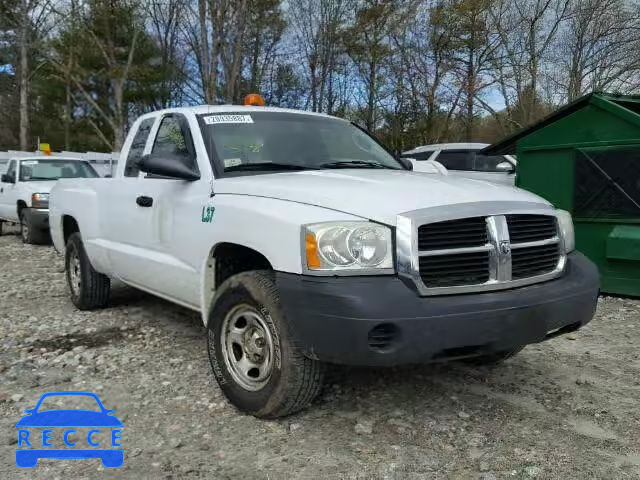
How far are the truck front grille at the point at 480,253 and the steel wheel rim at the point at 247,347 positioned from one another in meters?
0.93

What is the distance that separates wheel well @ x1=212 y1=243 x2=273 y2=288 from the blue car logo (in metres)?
1.01

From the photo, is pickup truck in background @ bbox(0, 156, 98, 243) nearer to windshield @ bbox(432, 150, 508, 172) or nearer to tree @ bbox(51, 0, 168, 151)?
windshield @ bbox(432, 150, 508, 172)

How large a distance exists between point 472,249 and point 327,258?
2.40ft

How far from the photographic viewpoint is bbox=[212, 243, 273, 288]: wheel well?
11.1 ft

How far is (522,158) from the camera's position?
7.55 meters

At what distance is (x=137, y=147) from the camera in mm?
4871

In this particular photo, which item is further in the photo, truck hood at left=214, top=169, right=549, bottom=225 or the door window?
the door window

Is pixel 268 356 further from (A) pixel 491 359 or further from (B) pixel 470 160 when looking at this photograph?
(B) pixel 470 160

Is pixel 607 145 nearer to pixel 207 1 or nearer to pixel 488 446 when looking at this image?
pixel 488 446

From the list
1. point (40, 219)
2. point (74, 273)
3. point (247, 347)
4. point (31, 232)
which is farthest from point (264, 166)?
point (31, 232)

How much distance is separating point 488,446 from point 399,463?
1.67ft

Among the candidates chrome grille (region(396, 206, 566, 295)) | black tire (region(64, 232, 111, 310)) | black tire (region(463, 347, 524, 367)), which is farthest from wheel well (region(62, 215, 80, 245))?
chrome grille (region(396, 206, 566, 295))

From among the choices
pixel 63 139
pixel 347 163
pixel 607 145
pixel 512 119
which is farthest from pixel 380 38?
pixel 347 163

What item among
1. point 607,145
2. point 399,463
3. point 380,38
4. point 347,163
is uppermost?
point 380,38
